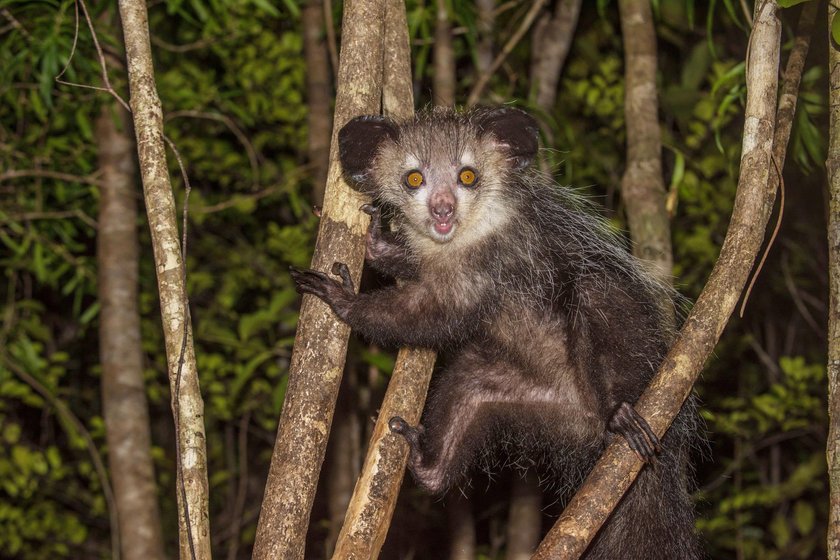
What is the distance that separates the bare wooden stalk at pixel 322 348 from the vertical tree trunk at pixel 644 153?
1.63 m

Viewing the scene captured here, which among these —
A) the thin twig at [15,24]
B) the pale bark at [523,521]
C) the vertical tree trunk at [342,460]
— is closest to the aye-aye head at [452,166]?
the pale bark at [523,521]

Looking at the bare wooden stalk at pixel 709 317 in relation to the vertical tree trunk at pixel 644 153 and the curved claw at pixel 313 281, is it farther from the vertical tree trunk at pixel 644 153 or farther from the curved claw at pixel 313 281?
the vertical tree trunk at pixel 644 153

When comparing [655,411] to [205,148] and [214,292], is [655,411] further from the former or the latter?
[214,292]

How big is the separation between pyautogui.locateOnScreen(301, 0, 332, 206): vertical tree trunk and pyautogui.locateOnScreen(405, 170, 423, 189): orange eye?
6.86 feet

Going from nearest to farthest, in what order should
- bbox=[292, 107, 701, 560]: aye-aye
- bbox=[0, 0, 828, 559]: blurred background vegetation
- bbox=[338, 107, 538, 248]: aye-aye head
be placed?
1. bbox=[292, 107, 701, 560]: aye-aye
2. bbox=[338, 107, 538, 248]: aye-aye head
3. bbox=[0, 0, 828, 559]: blurred background vegetation

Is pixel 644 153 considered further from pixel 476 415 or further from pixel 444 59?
pixel 476 415

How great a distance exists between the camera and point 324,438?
2.96 m

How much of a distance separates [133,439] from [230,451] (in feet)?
10.7

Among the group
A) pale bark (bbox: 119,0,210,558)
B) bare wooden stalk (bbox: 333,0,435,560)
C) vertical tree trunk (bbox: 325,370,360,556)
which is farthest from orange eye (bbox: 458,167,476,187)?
vertical tree trunk (bbox: 325,370,360,556)

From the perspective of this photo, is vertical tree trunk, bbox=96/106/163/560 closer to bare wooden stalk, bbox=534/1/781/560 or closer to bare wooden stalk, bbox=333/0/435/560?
bare wooden stalk, bbox=333/0/435/560

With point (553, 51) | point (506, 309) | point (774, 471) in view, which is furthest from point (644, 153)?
point (774, 471)

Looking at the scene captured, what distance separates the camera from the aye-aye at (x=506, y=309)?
11.8 feet

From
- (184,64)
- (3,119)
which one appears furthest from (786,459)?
(3,119)

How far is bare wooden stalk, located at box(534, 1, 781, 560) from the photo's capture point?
2.83 m
